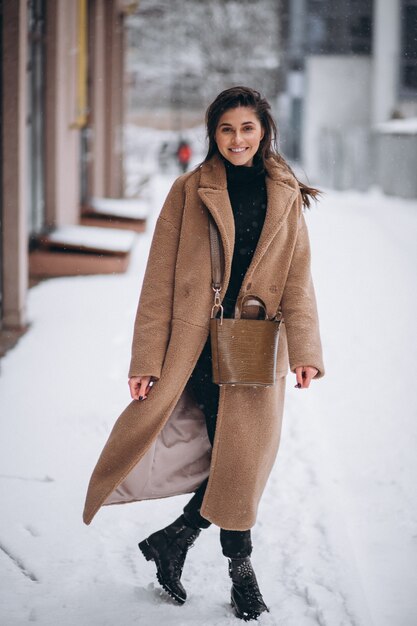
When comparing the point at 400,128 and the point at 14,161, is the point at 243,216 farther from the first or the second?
the point at 400,128

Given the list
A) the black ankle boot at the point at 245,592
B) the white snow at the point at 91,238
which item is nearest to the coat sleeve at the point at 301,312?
the black ankle boot at the point at 245,592

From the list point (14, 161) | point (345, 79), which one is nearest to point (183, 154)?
point (345, 79)

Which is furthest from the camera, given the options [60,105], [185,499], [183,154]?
[183,154]

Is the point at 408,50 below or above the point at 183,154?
above

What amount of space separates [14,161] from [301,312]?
13.7ft

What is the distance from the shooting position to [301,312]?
9.50 feet

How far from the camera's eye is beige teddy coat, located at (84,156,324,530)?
282 cm

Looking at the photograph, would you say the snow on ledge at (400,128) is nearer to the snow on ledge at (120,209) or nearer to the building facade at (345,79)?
the building facade at (345,79)

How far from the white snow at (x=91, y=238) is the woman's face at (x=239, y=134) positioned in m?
6.36

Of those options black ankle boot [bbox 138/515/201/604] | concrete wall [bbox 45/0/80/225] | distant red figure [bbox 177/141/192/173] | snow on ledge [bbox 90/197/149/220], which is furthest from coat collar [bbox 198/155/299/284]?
distant red figure [bbox 177/141/192/173]

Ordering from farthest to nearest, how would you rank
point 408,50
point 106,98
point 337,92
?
point 337,92, point 408,50, point 106,98

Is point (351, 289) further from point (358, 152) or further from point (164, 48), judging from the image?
point (164, 48)

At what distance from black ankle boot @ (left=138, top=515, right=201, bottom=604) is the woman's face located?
1322 mm

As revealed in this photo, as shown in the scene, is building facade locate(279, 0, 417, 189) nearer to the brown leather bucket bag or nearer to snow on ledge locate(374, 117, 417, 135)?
snow on ledge locate(374, 117, 417, 135)
